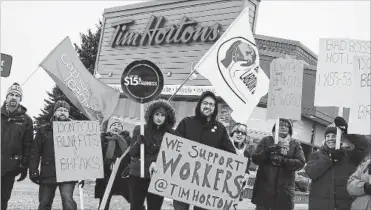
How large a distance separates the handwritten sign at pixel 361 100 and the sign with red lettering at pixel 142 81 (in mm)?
2332

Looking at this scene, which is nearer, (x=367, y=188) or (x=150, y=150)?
(x=367, y=188)

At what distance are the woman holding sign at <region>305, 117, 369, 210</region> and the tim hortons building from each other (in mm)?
12579

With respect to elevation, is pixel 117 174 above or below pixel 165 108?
below

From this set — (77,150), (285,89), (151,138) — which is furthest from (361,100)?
(77,150)

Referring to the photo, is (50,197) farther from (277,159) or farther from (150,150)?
(277,159)

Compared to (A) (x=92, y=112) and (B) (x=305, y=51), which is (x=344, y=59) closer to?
(A) (x=92, y=112)

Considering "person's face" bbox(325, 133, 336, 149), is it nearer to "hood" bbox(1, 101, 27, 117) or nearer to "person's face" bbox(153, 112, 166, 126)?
"person's face" bbox(153, 112, 166, 126)

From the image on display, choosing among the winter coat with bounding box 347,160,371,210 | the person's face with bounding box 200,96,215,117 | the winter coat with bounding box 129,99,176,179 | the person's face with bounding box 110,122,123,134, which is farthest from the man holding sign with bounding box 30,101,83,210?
the winter coat with bounding box 347,160,371,210

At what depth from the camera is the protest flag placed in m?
7.64

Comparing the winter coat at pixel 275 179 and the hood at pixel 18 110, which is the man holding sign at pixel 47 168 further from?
the winter coat at pixel 275 179

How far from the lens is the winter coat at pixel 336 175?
18.5ft

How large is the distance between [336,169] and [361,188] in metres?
1.09

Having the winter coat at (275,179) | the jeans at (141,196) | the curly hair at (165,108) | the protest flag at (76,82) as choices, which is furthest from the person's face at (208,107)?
the protest flag at (76,82)

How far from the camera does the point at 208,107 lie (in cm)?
543
